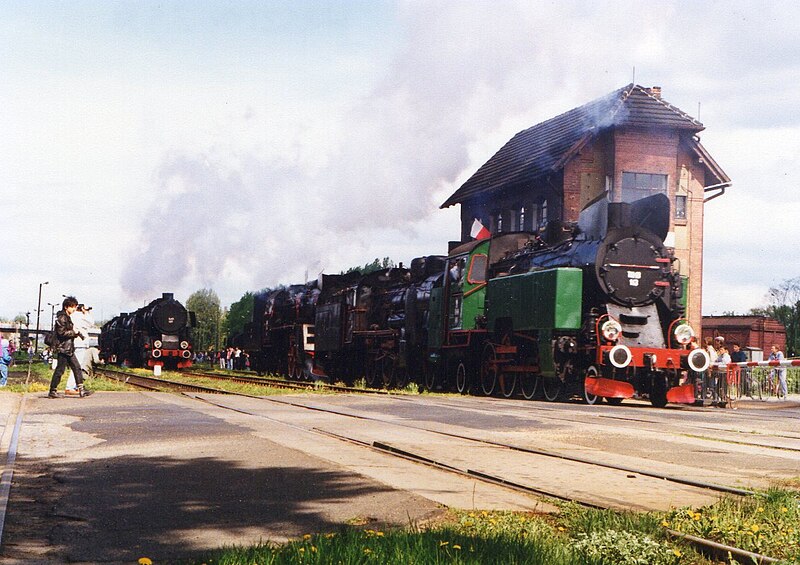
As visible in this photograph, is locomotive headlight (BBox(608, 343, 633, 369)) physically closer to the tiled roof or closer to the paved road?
the paved road

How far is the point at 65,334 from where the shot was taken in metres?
16.9

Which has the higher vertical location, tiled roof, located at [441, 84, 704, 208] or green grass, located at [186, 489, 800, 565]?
tiled roof, located at [441, 84, 704, 208]

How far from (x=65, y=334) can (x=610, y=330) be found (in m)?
9.93

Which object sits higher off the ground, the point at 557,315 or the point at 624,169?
the point at 624,169

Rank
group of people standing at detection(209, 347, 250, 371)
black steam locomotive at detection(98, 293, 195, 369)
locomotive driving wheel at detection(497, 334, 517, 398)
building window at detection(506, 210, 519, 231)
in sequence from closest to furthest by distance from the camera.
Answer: locomotive driving wheel at detection(497, 334, 517, 398), building window at detection(506, 210, 519, 231), black steam locomotive at detection(98, 293, 195, 369), group of people standing at detection(209, 347, 250, 371)

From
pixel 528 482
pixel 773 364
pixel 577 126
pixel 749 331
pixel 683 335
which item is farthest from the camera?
pixel 749 331

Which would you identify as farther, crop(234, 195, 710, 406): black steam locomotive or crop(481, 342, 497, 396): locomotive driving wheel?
crop(481, 342, 497, 396): locomotive driving wheel

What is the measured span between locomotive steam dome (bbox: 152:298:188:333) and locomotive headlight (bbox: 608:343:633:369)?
29724mm

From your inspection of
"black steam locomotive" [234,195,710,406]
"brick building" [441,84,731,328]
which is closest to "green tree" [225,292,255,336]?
"brick building" [441,84,731,328]

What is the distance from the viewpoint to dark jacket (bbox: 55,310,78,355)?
55.3 ft

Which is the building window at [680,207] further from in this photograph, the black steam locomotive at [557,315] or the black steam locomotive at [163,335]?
the black steam locomotive at [163,335]

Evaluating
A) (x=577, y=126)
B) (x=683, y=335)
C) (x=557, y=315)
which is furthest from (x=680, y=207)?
(x=557, y=315)

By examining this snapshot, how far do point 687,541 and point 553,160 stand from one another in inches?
1329

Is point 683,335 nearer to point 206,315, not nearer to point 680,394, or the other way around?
point 680,394
